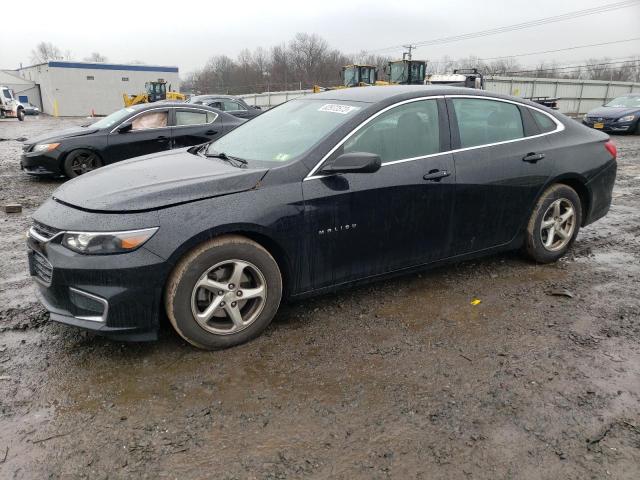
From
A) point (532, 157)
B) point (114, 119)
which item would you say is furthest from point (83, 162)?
point (532, 157)

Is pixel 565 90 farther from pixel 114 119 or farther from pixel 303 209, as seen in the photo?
pixel 303 209

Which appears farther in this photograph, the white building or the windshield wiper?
the white building

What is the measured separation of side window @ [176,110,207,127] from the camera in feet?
30.2

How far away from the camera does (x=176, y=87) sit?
184ft

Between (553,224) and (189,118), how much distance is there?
6962 mm

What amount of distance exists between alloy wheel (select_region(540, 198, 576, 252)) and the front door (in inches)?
49.8

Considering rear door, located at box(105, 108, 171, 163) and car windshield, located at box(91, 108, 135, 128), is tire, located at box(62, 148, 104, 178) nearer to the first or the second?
rear door, located at box(105, 108, 171, 163)

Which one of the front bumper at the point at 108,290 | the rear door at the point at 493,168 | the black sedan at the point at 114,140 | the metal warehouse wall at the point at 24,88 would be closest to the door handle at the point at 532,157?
the rear door at the point at 493,168

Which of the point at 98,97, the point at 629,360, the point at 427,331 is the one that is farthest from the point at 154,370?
the point at 98,97

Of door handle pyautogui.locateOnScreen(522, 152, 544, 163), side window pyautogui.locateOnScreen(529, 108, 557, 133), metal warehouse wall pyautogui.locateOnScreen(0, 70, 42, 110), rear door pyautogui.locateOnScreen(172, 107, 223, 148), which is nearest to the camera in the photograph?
door handle pyautogui.locateOnScreen(522, 152, 544, 163)

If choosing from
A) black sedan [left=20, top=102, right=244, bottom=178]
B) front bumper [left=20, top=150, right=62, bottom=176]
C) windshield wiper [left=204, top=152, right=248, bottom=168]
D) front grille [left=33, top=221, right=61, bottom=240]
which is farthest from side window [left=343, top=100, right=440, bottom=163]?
front bumper [left=20, top=150, right=62, bottom=176]

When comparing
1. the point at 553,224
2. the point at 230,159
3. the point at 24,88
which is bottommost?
the point at 553,224

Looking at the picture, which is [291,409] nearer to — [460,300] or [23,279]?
[460,300]

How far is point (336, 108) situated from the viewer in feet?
12.5
